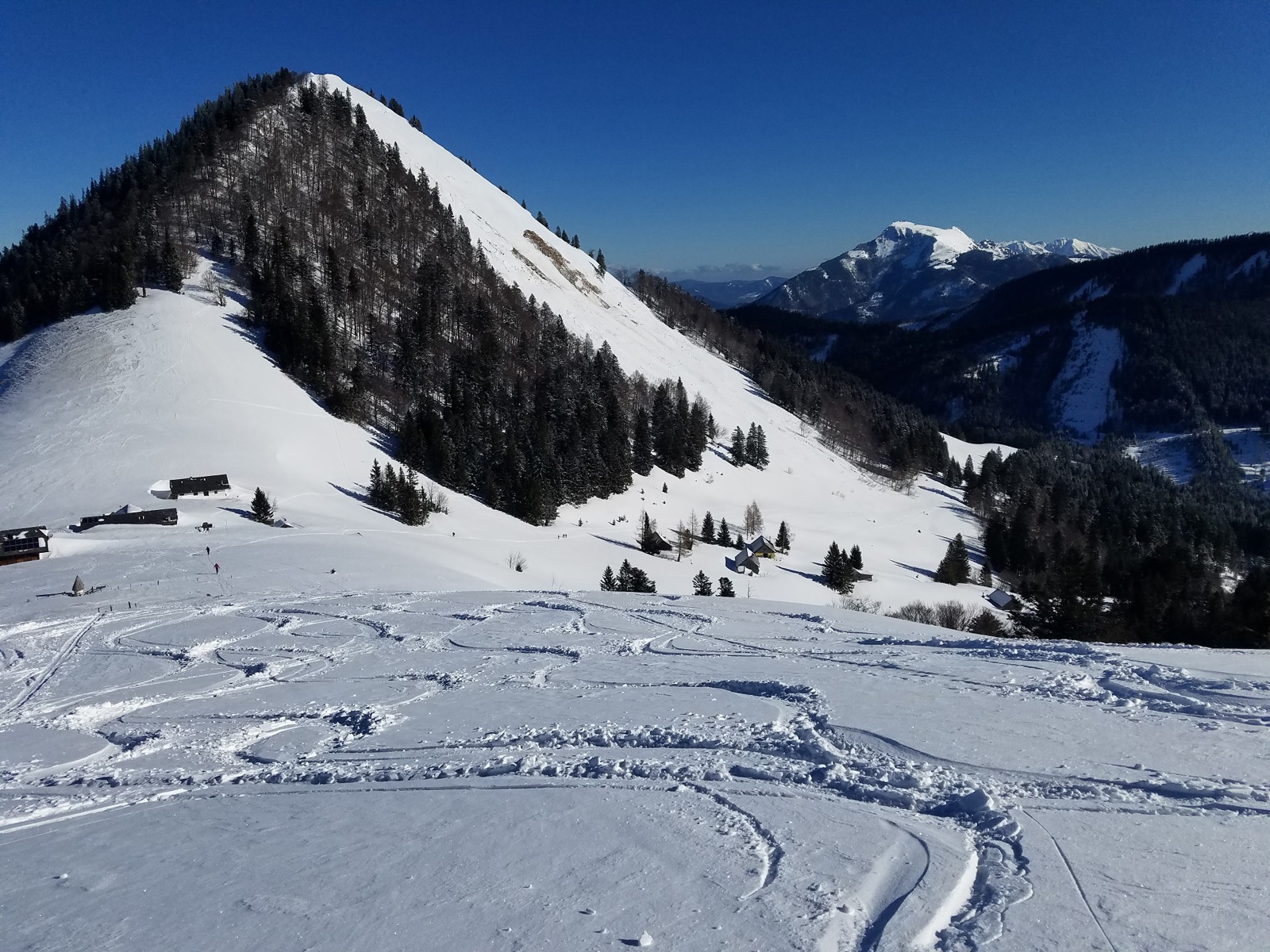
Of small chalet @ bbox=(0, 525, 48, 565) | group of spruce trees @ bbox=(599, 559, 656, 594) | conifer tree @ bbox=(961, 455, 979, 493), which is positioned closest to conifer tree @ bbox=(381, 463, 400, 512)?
group of spruce trees @ bbox=(599, 559, 656, 594)

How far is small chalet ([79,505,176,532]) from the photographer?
39438 millimetres

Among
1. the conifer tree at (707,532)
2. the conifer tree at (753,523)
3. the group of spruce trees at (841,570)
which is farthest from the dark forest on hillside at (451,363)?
the conifer tree at (753,523)

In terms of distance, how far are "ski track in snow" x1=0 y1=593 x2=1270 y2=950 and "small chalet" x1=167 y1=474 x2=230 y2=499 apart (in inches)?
1000

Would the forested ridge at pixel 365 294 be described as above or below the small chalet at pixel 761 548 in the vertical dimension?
above

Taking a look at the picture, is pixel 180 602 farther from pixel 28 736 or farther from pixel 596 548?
pixel 596 548

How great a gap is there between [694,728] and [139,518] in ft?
135

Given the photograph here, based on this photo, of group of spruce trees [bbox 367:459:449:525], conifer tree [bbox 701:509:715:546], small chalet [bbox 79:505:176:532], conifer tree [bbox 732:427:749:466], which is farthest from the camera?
conifer tree [bbox 732:427:749:466]

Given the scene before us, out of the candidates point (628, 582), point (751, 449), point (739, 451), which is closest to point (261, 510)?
point (628, 582)

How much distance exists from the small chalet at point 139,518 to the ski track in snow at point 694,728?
19.9m

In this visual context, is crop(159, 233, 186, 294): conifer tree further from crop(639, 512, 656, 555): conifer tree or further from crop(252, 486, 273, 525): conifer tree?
crop(639, 512, 656, 555): conifer tree

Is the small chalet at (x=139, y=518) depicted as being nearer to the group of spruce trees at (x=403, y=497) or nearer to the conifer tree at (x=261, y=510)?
the conifer tree at (x=261, y=510)

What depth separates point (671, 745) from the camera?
10.4 metres

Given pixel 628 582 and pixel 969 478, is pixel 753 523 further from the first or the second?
pixel 969 478

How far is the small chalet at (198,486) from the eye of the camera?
4422cm
